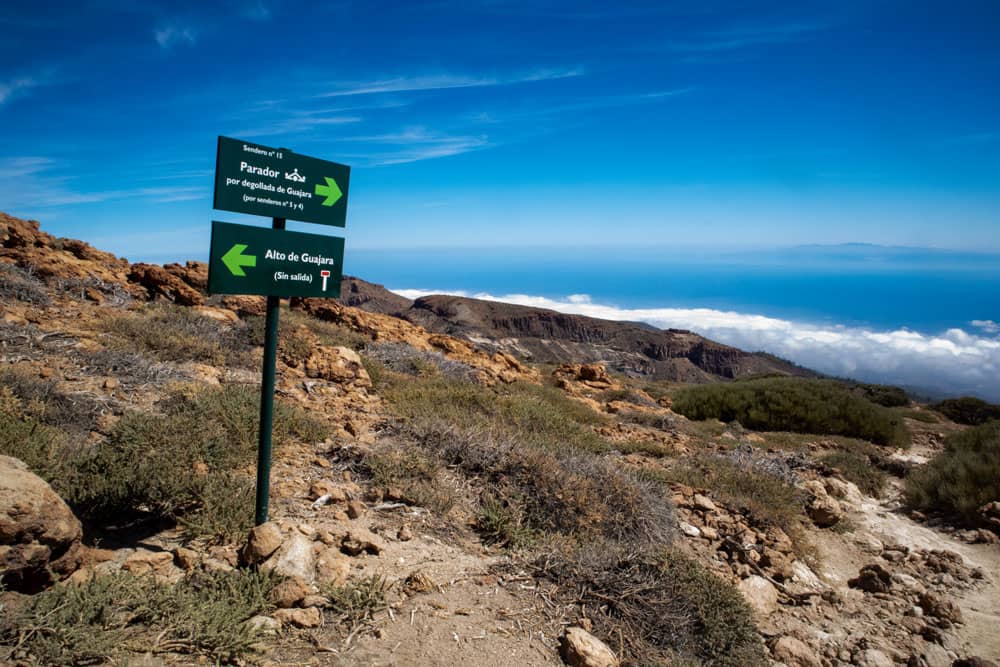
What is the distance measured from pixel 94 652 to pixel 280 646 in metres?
0.90

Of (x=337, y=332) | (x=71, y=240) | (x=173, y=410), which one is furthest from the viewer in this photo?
(x=71, y=240)

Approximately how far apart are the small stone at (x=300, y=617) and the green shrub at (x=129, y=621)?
10 cm

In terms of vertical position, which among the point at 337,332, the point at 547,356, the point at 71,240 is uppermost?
the point at 71,240

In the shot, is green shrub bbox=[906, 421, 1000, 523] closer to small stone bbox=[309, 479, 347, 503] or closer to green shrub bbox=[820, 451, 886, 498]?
green shrub bbox=[820, 451, 886, 498]

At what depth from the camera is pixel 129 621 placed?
116 inches

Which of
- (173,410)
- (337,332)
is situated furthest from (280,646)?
(337,332)

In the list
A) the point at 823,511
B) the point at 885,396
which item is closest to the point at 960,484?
the point at 823,511

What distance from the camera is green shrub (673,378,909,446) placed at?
13484mm

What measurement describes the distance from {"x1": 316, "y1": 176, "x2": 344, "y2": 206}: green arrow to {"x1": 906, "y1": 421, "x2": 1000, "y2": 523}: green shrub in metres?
9.06

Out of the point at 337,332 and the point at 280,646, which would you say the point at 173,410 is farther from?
the point at 337,332

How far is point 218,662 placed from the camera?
2.73 meters

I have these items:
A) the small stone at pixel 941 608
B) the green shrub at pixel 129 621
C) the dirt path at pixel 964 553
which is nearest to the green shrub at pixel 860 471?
the dirt path at pixel 964 553

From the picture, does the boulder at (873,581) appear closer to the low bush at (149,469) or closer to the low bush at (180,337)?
the low bush at (149,469)

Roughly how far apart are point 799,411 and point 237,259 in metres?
14.7
